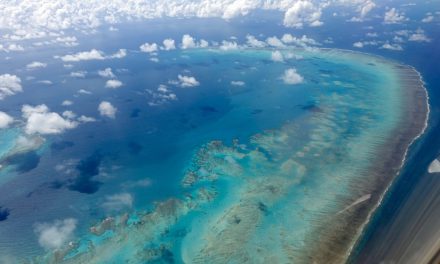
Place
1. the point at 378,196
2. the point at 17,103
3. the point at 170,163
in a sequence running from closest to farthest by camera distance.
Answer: the point at 378,196 → the point at 170,163 → the point at 17,103

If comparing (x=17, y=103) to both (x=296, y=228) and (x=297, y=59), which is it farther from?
(x=297, y=59)

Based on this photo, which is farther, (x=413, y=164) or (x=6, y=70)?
(x=6, y=70)

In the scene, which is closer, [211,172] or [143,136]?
[211,172]

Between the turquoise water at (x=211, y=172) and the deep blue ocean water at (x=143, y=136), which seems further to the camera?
the deep blue ocean water at (x=143, y=136)

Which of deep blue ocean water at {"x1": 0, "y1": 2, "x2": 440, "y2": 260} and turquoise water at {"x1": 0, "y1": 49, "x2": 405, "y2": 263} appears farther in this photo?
deep blue ocean water at {"x1": 0, "y1": 2, "x2": 440, "y2": 260}

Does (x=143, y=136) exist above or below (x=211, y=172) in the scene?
below

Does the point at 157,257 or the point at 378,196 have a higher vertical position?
the point at 378,196

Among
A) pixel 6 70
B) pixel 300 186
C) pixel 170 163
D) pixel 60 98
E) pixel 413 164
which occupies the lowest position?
pixel 6 70

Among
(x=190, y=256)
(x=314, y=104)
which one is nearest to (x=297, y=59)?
(x=314, y=104)
